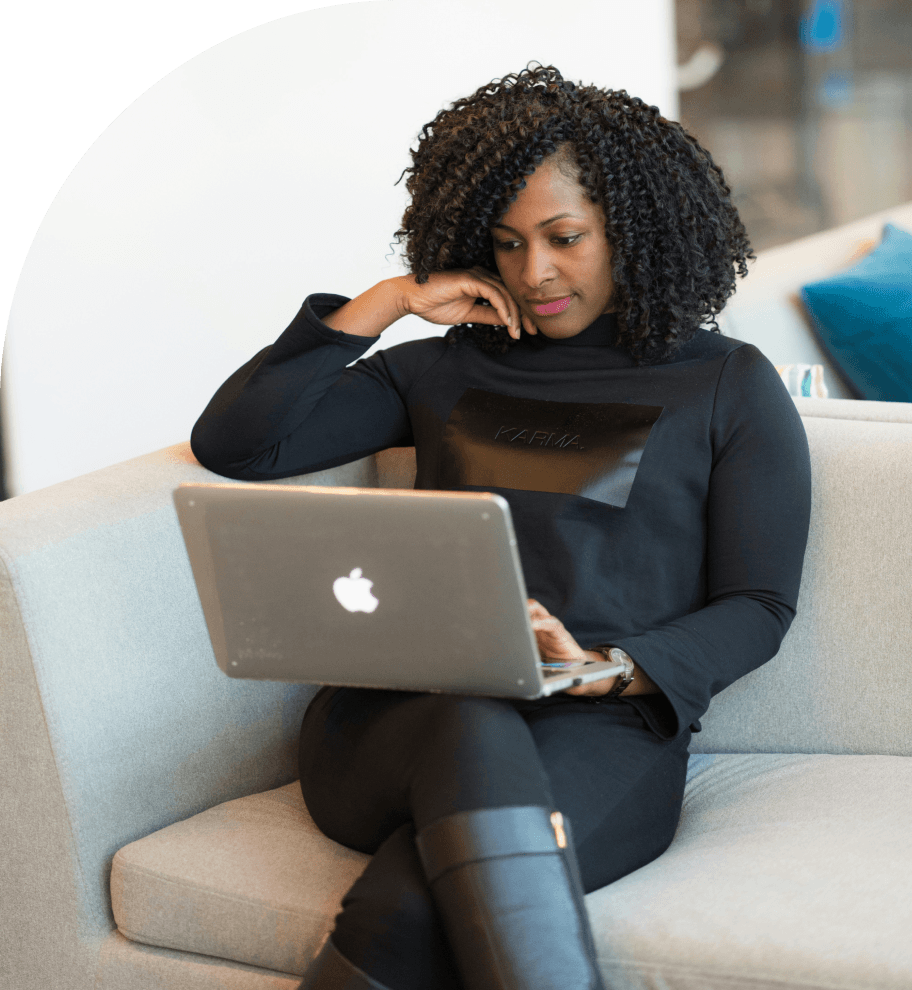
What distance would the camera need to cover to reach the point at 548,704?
1229mm

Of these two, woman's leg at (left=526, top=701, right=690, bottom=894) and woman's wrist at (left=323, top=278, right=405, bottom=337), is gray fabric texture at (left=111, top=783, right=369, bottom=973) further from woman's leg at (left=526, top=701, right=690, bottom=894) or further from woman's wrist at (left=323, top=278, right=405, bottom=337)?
woman's wrist at (left=323, top=278, right=405, bottom=337)

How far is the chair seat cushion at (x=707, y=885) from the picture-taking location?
0.99m

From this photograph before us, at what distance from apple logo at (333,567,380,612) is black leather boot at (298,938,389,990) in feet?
0.96

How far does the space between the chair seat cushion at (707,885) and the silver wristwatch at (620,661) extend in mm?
140

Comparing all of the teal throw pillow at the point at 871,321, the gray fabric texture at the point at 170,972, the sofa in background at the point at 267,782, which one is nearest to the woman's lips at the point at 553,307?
the sofa in background at the point at 267,782

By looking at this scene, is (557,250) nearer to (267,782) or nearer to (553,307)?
(553,307)

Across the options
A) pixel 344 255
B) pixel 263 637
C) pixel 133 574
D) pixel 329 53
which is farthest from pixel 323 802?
pixel 329 53

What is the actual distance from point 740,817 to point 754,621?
0.22 metres

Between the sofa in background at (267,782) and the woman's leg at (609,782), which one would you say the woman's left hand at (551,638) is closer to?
the woman's leg at (609,782)

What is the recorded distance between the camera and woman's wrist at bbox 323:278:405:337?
1.48 metres

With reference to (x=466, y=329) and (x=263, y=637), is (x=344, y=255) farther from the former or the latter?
(x=263, y=637)

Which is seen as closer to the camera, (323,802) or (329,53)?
(323,802)

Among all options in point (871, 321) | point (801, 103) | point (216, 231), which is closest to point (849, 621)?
point (871, 321)

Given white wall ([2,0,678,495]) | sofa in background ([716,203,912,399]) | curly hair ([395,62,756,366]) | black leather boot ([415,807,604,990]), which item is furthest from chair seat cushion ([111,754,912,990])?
sofa in background ([716,203,912,399])
